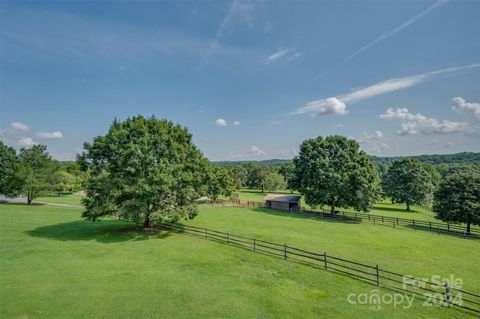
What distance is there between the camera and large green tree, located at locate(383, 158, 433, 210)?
149ft

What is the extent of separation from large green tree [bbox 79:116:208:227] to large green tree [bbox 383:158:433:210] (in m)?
43.3

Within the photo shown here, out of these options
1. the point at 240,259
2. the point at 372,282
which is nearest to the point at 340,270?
the point at 372,282

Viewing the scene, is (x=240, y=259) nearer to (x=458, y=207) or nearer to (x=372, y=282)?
(x=372, y=282)

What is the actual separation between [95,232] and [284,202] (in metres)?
30.2

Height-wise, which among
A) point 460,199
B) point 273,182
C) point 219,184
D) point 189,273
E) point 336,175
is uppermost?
point 336,175

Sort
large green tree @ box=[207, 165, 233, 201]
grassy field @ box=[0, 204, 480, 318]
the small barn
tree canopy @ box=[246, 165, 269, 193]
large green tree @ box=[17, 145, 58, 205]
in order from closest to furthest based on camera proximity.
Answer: grassy field @ box=[0, 204, 480, 318]
large green tree @ box=[17, 145, 58, 205]
the small barn
large green tree @ box=[207, 165, 233, 201]
tree canopy @ box=[246, 165, 269, 193]

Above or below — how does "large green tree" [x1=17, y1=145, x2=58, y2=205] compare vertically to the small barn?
above

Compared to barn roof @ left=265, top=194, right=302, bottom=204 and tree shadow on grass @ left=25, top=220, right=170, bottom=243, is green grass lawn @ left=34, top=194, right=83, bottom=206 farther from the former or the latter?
barn roof @ left=265, top=194, right=302, bottom=204

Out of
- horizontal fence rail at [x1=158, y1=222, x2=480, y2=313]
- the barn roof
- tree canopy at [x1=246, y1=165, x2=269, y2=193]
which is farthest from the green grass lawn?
tree canopy at [x1=246, y1=165, x2=269, y2=193]

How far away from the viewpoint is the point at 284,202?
43188 millimetres

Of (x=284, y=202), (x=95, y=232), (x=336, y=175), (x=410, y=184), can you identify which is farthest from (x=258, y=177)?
(x=95, y=232)

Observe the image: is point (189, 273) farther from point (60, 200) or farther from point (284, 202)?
point (60, 200)

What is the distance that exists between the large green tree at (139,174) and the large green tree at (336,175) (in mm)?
19445

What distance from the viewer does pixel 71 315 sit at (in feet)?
31.6
